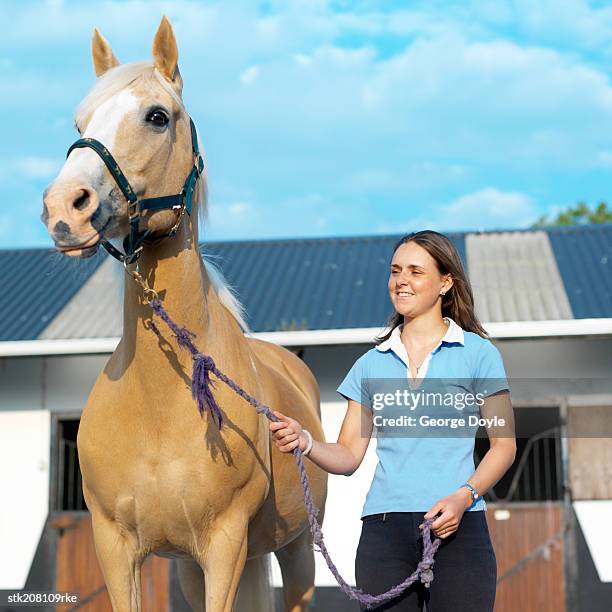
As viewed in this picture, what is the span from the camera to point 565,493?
7984 mm

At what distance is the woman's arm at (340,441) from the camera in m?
2.54

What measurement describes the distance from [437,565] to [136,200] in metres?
1.39

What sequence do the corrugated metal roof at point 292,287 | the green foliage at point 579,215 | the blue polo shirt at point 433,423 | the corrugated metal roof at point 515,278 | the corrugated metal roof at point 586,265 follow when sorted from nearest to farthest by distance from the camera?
1. the blue polo shirt at point 433,423
2. the corrugated metal roof at point 515,278
3. the corrugated metal roof at point 586,265
4. the corrugated metal roof at point 292,287
5. the green foliage at point 579,215

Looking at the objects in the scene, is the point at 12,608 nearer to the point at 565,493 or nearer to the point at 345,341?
the point at 345,341

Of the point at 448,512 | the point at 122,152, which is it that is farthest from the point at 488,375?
the point at 122,152

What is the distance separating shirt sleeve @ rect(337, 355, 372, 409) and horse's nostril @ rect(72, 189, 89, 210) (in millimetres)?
947

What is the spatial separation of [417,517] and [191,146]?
1431mm

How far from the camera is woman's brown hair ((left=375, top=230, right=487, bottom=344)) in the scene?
2775 millimetres

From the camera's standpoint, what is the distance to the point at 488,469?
101 inches

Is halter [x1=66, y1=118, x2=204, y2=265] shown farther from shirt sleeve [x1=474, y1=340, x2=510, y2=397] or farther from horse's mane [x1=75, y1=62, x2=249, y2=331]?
shirt sleeve [x1=474, y1=340, x2=510, y2=397]

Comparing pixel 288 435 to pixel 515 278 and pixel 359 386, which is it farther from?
pixel 515 278

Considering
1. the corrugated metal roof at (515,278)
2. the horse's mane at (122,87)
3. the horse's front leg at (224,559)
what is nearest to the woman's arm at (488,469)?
the horse's front leg at (224,559)

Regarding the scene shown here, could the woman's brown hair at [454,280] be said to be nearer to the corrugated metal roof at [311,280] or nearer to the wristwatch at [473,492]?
the wristwatch at [473,492]

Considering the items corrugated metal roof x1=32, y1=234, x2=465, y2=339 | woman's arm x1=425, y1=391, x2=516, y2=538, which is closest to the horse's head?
woman's arm x1=425, y1=391, x2=516, y2=538
